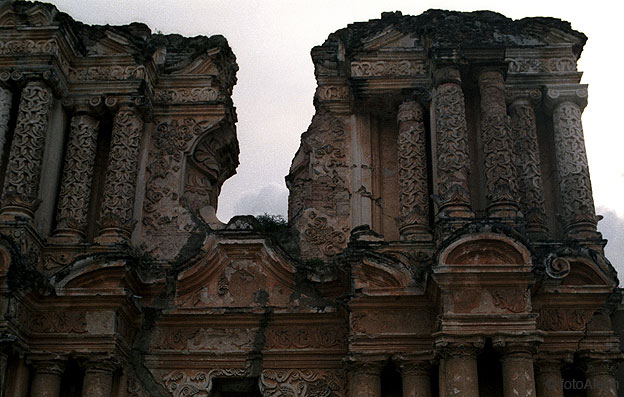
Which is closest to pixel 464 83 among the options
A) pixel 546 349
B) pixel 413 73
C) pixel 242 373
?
pixel 413 73

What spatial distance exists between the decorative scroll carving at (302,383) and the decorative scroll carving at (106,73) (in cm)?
454

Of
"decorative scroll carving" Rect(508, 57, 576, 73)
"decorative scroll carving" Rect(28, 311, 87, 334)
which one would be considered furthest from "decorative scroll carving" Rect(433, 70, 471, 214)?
"decorative scroll carving" Rect(28, 311, 87, 334)

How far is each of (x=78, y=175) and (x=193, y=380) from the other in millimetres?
3099

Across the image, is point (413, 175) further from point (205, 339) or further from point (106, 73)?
point (106, 73)

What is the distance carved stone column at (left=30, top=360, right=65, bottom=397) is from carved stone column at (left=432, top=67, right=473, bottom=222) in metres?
4.75

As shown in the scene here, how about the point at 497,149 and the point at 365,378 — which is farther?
the point at 497,149

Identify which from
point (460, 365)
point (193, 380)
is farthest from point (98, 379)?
point (460, 365)

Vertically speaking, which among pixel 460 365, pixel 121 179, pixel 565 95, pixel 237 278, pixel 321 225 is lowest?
pixel 460 365

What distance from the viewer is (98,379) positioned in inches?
384

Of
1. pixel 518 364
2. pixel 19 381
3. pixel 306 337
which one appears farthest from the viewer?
pixel 306 337

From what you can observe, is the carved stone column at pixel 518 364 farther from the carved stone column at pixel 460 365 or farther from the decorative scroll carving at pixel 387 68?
the decorative scroll carving at pixel 387 68

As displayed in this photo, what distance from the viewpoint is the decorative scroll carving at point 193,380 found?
10.1m

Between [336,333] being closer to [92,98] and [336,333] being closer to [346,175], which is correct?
[346,175]

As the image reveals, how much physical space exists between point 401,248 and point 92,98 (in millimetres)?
4676
